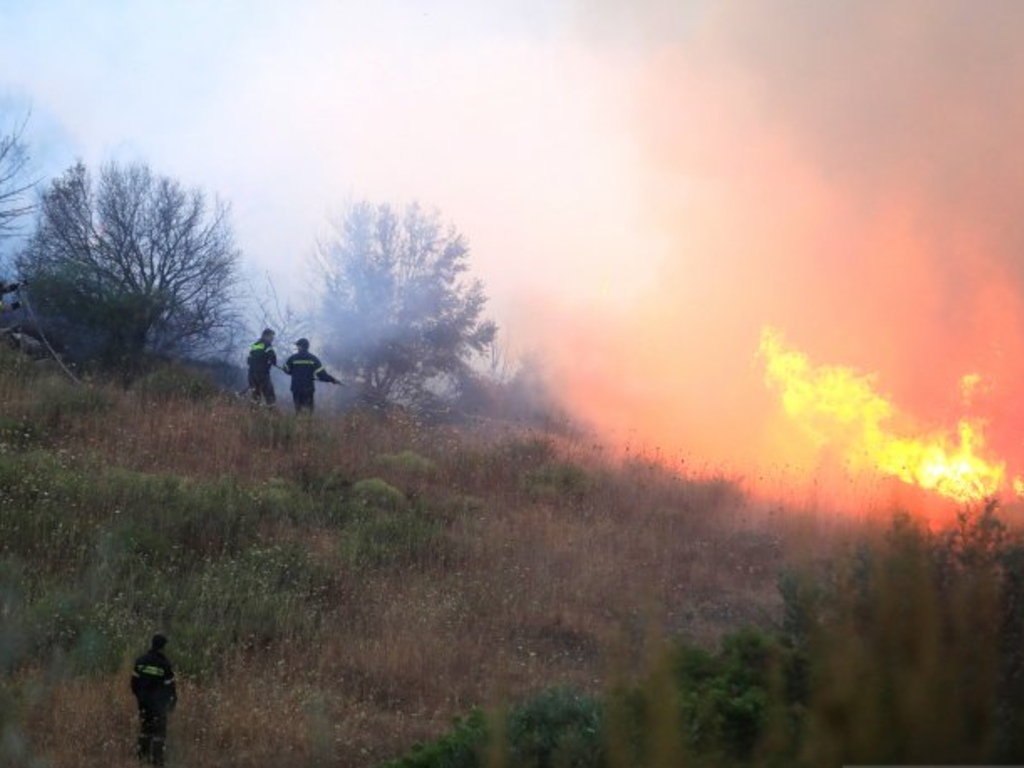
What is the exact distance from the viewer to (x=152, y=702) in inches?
258

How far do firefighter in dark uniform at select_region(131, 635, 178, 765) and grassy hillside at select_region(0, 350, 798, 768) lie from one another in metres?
0.14

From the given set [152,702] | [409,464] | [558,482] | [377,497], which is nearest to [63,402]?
[409,464]

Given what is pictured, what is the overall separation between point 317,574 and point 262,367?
832 cm

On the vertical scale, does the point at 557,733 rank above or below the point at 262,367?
below

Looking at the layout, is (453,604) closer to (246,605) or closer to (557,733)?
(246,605)

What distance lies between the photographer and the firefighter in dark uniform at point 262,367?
1750 cm

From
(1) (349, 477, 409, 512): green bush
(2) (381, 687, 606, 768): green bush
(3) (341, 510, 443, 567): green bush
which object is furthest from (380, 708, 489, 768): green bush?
(1) (349, 477, 409, 512): green bush

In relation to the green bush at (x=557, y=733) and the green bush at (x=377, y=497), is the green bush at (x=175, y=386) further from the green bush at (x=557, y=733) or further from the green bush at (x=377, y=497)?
the green bush at (x=557, y=733)

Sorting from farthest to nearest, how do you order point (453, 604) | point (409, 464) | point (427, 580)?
point (409, 464)
point (427, 580)
point (453, 604)

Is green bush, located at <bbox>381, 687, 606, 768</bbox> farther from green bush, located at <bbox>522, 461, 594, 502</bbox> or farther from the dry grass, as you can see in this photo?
green bush, located at <bbox>522, 461, 594, 502</bbox>

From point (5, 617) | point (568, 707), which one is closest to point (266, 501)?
point (5, 617)

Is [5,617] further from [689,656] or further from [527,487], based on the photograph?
[527,487]

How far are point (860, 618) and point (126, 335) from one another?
1795 cm

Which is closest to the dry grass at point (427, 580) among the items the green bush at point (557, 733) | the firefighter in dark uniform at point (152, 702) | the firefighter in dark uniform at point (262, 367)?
the firefighter in dark uniform at point (152, 702)
